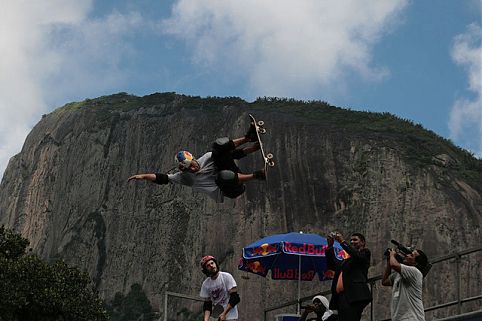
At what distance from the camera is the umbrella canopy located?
13.9 metres

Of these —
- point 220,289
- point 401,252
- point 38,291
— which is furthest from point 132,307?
point 401,252

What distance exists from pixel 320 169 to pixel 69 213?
81.7 ft

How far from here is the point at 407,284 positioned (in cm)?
834

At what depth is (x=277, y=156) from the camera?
7412 centimetres

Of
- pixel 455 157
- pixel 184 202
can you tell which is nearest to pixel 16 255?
pixel 184 202

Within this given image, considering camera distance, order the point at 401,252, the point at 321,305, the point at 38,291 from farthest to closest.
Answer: the point at 38,291
the point at 321,305
the point at 401,252

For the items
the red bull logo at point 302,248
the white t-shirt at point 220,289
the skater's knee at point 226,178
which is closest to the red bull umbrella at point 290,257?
the red bull logo at point 302,248

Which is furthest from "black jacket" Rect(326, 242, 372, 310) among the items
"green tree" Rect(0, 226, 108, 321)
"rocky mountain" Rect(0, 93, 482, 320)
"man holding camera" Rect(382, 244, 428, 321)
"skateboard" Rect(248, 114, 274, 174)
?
"rocky mountain" Rect(0, 93, 482, 320)

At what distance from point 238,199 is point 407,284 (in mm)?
60790

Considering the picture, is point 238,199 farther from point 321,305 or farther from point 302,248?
point 321,305

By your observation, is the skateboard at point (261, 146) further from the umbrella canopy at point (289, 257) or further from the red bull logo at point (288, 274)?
the red bull logo at point (288, 274)

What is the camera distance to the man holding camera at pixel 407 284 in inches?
325

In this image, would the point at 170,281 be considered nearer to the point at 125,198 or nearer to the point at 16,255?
the point at 125,198

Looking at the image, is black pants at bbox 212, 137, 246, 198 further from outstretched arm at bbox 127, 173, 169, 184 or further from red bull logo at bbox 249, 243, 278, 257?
red bull logo at bbox 249, 243, 278, 257
